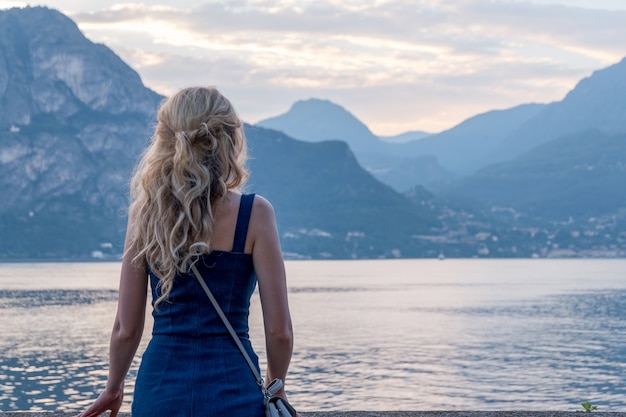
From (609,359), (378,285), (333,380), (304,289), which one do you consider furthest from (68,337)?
(378,285)

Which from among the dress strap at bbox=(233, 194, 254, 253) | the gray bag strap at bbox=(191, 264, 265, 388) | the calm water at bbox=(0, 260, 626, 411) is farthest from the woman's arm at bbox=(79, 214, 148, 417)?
the calm water at bbox=(0, 260, 626, 411)

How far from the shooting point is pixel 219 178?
2.95 meters

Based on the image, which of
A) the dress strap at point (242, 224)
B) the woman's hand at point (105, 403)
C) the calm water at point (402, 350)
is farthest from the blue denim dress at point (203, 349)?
the calm water at point (402, 350)

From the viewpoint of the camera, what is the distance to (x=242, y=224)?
2908mm

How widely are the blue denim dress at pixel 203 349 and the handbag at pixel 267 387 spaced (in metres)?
0.02

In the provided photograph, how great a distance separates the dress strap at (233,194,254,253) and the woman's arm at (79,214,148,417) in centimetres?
30

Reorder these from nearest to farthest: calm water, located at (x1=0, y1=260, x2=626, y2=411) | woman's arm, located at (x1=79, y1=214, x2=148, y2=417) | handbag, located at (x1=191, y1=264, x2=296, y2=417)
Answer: handbag, located at (x1=191, y1=264, x2=296, y2=417)
woman's arm, located at (x1=79, y1=214, x2=148, y2=417)
calm water, located at (x1=0, y1=260, x2=626, y2=411)

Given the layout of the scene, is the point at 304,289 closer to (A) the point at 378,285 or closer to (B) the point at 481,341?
(A) the point at 378,285

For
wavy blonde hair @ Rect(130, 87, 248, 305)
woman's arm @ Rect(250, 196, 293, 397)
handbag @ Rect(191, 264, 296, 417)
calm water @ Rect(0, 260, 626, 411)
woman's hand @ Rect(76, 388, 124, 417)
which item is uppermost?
wavy blonde hair @ Rect(130, 87, 248, 305)

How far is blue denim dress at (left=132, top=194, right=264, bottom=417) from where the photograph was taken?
9.45 ft

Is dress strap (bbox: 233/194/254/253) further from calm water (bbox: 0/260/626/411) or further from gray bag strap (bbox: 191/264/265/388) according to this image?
calm water (bbox: 0/260/626/411)

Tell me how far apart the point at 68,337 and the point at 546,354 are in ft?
86.2

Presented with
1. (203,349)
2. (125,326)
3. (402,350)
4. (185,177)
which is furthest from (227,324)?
(402,350)

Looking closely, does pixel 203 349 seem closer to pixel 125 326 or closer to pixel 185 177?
pixel 125 326
